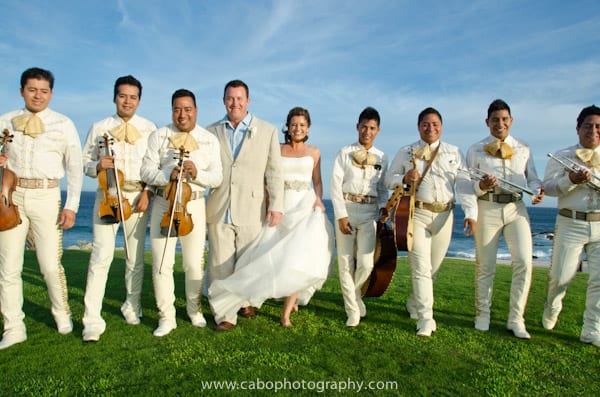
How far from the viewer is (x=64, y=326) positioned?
4984mm

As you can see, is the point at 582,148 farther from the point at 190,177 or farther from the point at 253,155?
the point at 190,177

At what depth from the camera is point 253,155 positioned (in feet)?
17.9

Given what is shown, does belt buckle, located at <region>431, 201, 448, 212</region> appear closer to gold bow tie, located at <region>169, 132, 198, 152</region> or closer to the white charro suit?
the white charro suit

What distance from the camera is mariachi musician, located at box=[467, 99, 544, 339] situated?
17.2 feet

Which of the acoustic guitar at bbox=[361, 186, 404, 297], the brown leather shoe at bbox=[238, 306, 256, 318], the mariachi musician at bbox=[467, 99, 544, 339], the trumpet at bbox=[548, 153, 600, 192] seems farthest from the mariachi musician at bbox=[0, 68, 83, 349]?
the trumpet at bbox=[548, 153, 600, 192]

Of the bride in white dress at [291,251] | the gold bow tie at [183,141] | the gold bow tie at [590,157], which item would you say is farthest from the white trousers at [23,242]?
the gold bow tie at [590,157]

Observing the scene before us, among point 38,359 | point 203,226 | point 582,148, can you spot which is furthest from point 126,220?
point 582,148

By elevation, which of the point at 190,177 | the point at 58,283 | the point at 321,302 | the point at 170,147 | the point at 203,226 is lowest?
the point at 321,302

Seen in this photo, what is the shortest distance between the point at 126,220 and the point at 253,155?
1.71 meters

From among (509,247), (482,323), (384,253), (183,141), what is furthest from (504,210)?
(183,141)

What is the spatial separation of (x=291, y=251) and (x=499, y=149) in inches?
115

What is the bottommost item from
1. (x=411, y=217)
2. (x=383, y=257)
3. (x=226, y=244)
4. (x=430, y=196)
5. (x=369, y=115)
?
(x=383, y=257)

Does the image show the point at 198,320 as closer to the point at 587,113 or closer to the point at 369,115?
the point at 369,115

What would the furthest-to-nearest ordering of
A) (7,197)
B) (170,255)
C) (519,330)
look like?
(519,330) → (170,255) → (7,197)
